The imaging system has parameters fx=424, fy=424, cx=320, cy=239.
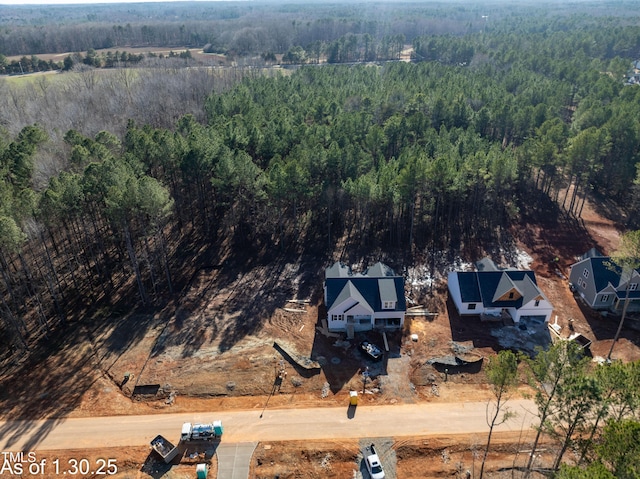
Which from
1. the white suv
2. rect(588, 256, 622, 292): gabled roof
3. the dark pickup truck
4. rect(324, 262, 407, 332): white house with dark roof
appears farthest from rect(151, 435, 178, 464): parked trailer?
rect(588, 256, 622, 292): gabled roof

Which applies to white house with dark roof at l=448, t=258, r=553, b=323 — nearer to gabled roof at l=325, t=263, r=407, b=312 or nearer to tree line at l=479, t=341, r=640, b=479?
gabled roof at l=325, t=263, r=407, b=312

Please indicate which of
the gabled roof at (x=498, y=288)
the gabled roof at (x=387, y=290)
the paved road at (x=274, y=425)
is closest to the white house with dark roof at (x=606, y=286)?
the gabled roof at (x=498, y=288)

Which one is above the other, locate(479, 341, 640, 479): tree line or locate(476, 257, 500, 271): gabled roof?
locate(479, 341, 640, 479): tree line

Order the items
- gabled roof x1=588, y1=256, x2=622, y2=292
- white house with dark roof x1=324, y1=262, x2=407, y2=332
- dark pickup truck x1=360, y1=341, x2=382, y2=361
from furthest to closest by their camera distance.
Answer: gabled roof x1=588, y1=256, x2=622, y2=292 → white house with dark roof x1=324, y1=262, x2=407, y2=332 → dark pickup truck x1=360, y1=341, x2=382, y2=361

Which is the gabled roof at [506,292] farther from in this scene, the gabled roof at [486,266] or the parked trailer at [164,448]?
the parked trailer at [164,448]

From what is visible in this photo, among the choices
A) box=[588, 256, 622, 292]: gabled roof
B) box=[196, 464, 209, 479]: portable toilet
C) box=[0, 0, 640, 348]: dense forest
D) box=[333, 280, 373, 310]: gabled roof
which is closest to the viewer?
box=[196, 464, 209, 479]: portable toilet

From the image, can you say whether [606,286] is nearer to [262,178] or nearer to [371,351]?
[371,351]

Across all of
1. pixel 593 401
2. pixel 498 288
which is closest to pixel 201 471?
pixel 593 401
